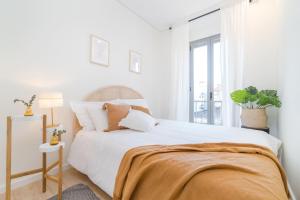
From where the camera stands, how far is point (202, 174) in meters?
0.83

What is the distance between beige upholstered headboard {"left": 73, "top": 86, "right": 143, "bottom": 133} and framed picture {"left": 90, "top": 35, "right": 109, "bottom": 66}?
0.46 m

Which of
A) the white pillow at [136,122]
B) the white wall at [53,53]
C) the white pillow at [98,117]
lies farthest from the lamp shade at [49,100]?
the white pillow at [136,122]

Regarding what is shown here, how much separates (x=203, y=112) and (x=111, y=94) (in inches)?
82.5

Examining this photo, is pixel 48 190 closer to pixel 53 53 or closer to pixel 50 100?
pixel 50 100

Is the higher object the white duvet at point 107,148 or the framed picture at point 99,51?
the framed picture at point 99,51

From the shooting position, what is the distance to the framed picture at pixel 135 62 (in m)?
3.18

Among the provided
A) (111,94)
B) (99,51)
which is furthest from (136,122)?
(99,51)

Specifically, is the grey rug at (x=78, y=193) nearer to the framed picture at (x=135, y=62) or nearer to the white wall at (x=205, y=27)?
the framed picture at (x=135, y=62)

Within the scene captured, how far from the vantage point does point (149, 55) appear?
12.1 ft

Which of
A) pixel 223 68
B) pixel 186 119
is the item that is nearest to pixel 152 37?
pixel 223 68

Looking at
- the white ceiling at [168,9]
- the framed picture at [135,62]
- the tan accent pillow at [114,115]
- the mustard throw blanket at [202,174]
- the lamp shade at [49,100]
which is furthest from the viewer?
the framed picture at [135,62]

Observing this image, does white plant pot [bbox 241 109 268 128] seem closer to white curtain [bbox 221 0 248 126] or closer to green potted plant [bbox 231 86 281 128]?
green potted plant [bbox 231 86 281 128]

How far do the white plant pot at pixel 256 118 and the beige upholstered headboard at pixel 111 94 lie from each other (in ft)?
6.43

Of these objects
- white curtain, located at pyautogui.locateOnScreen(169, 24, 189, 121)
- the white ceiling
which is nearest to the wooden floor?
white curtain, located at pyautogui.locateOnScreen(169, 24, 189, 121)
